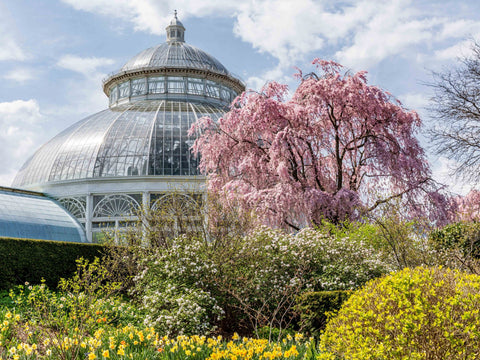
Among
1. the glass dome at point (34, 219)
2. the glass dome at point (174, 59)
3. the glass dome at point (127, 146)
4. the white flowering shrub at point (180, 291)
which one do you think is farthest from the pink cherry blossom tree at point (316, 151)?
the glass dome at point (174, 59)

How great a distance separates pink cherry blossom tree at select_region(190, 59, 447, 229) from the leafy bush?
337 inches

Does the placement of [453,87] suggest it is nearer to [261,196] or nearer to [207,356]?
[261,196]

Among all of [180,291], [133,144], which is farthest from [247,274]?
[133,144]

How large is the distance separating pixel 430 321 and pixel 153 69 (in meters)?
30.3

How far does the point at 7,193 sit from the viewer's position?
85.7 feet

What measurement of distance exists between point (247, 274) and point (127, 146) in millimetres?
18215

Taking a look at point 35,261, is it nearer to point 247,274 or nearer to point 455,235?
point 247,274

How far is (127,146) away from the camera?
27.0m

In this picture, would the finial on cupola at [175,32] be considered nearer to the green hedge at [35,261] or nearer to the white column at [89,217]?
the white column at [89,217]

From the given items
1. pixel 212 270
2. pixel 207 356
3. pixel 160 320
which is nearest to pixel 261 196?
pixel 212 270

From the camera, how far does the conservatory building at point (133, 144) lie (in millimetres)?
26109

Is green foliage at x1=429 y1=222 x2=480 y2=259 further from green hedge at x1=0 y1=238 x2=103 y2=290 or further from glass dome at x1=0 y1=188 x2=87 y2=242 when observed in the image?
glass dome at x1=0 y1=188 x2=87 y2=242

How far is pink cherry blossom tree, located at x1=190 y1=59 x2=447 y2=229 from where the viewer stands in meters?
14.0

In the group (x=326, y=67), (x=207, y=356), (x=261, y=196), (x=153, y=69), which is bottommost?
(x=207, y=356)
